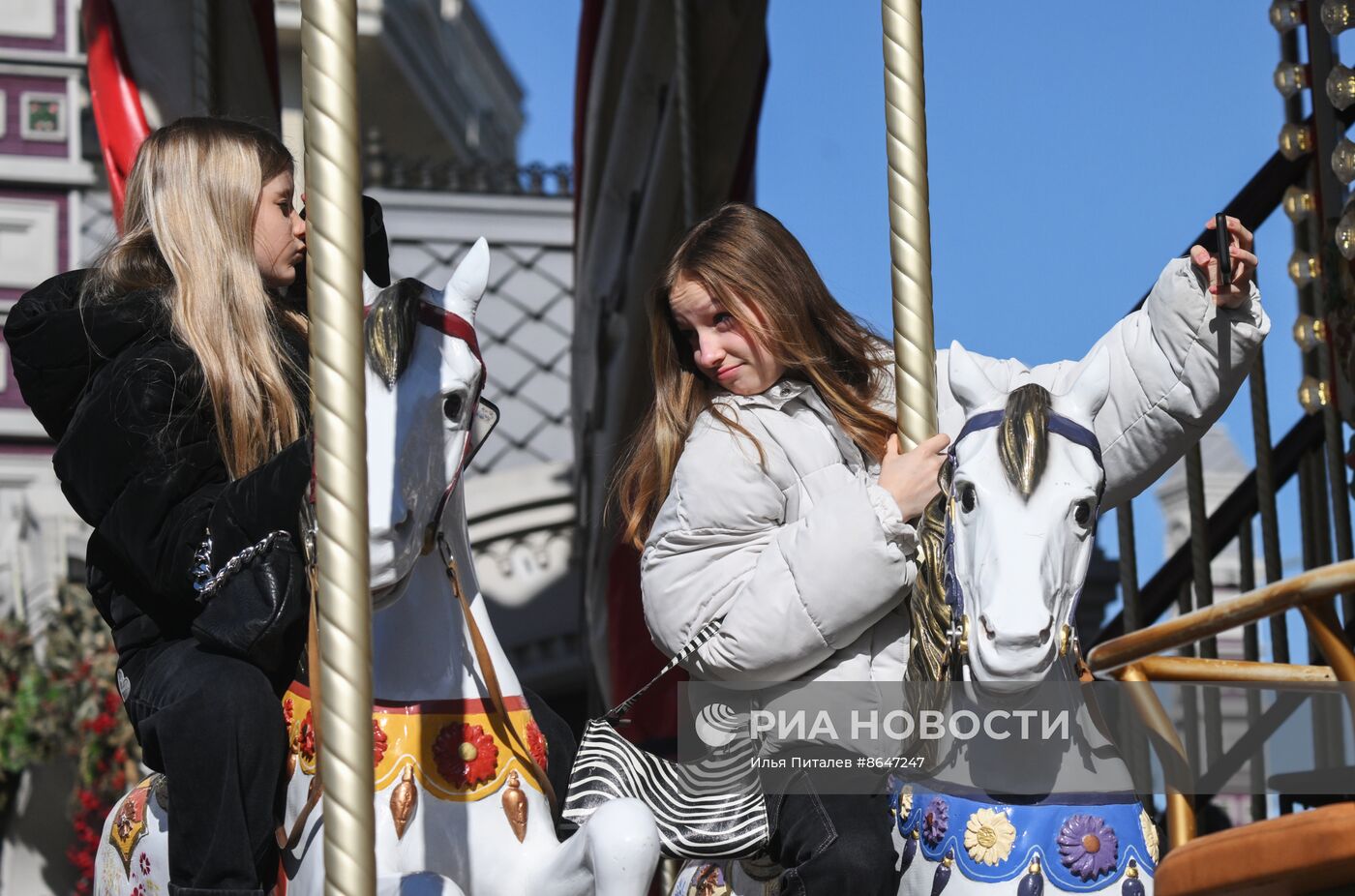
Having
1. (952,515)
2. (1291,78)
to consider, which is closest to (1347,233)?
(1291,78)

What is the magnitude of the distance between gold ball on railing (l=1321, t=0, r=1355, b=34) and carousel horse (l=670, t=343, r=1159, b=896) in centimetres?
214

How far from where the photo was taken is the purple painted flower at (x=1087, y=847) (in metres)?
1.98

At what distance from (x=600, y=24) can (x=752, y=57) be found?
2.23 ft

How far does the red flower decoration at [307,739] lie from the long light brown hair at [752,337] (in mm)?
551

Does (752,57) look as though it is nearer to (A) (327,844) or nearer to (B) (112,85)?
(B) (112,85)

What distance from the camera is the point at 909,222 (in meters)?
2.43

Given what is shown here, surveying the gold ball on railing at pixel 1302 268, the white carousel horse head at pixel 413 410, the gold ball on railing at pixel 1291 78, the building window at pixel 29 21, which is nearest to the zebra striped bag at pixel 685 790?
the white carousel horse head at pixel 413 410

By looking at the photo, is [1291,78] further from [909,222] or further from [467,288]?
[467,288]

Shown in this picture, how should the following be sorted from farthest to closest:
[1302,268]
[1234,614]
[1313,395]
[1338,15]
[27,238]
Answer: [27,238] → [1302,268] → [1313,395] → [1338,15] → [1234,614]

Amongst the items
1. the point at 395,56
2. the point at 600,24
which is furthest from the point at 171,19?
the point at 395,56

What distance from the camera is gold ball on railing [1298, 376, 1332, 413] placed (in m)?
4.14

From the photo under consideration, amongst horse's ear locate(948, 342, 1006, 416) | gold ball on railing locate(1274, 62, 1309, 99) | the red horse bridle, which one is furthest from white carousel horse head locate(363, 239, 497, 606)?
gold ball on railing locate(1274, 62, 1309, 99)

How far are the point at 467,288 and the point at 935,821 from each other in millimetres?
882

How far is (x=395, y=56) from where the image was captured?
1216 centimetres
